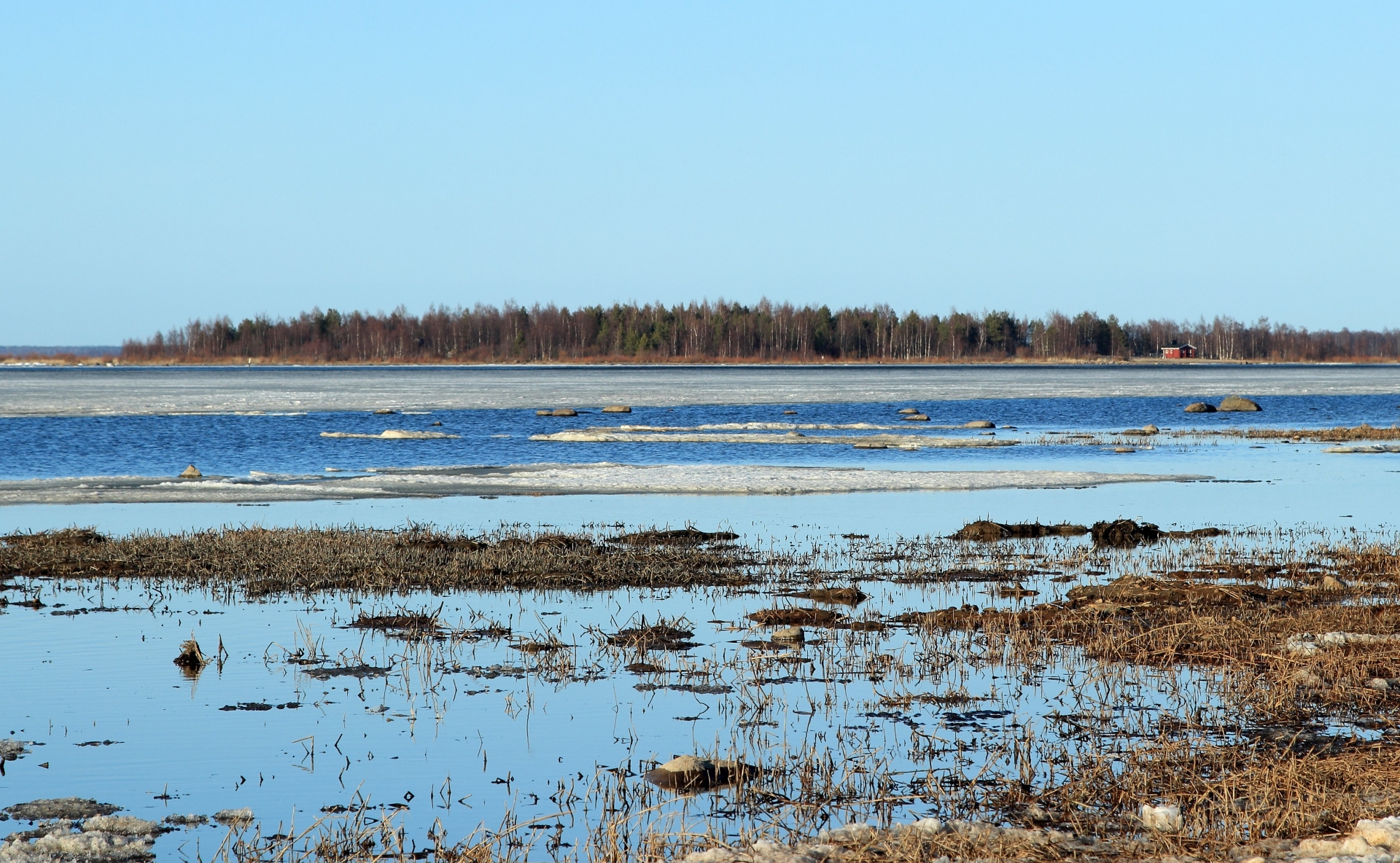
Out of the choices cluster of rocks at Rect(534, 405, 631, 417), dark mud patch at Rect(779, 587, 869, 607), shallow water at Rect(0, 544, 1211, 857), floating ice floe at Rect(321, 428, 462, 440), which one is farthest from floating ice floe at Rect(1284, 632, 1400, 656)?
cluster of rocks at Rect(534, 405, 631, 417)

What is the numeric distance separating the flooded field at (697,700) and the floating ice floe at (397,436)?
31.5 meters

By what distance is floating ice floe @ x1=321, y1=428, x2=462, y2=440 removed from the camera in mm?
49531

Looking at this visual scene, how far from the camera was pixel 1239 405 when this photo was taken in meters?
71.3

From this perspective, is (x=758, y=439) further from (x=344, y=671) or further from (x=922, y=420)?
(x=344, y=671)

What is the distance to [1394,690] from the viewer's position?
1040cm

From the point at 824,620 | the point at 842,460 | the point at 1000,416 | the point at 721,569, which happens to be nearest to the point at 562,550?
the point at 721,569

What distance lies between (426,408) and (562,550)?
5851cm

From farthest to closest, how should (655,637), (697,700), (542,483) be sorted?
1. (542,483)
2. (655,637)
3. (697,700)

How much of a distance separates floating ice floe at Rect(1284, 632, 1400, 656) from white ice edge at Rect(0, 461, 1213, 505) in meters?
17.4

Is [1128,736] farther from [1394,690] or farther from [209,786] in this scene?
[209,786]

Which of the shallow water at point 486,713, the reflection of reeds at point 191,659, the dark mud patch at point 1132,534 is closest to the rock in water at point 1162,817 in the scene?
the shallow water at point 486,713

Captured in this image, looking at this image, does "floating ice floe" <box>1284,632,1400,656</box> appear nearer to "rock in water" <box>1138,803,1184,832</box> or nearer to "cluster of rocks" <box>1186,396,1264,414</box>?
"rock in water" <box>1138,803,1184,832</box>

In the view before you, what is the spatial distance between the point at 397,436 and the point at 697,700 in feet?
134

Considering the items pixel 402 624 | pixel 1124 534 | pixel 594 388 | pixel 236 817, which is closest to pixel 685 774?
pixel 236 817
